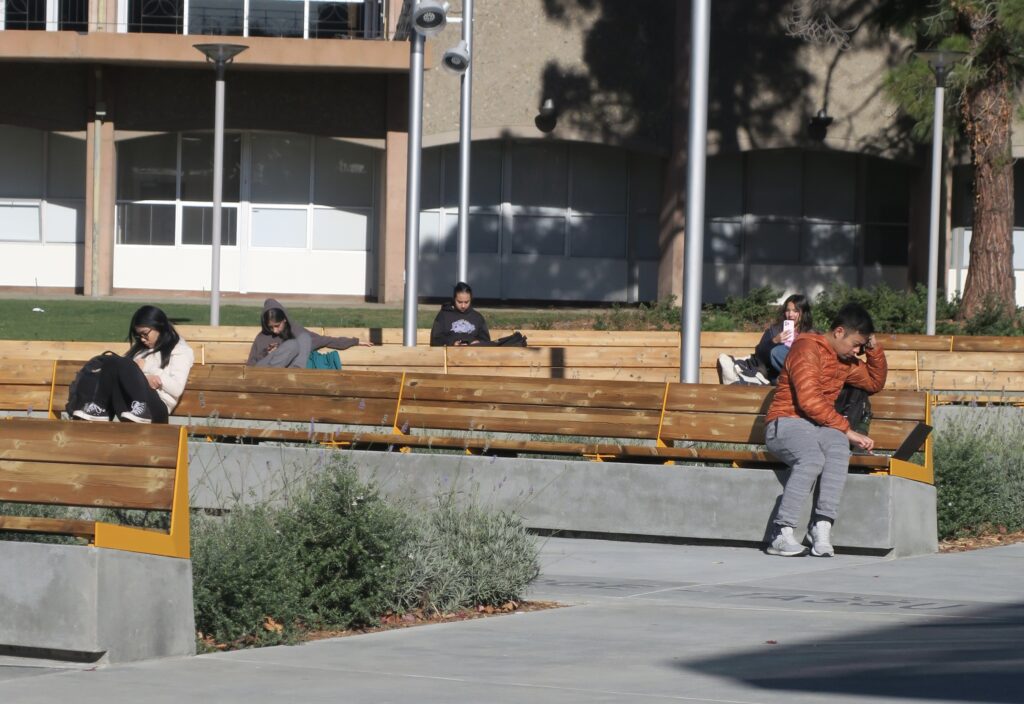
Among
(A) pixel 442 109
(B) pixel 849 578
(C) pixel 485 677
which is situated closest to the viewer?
(C) pixel 485 677

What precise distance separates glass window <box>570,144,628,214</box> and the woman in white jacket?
24170mm

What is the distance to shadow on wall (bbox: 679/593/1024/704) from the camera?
5867mm

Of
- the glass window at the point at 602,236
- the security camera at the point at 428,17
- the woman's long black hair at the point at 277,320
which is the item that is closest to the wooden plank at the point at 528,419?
the woman's long black hair at the point at 277,320

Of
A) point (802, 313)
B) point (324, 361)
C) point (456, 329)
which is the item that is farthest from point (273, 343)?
point (802, 313)

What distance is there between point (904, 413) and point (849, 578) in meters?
1.78

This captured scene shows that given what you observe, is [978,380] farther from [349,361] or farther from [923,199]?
[923,199]

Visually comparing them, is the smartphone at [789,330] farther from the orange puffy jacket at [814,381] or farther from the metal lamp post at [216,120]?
the metal lamp post at [216,120]

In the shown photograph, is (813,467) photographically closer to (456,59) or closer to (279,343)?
(279,343)

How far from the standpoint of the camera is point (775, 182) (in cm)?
3572

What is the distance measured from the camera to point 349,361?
15383 millimetres

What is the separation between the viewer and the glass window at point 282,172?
33.1 metres

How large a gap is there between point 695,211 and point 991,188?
14316 mm

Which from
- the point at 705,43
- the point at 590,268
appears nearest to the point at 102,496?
the point at 705,43

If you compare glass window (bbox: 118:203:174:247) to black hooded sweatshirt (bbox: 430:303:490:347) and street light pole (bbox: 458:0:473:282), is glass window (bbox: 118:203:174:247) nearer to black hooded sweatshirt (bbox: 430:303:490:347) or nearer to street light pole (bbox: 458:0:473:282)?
street light pole (bbox: 458:0:473:282)
